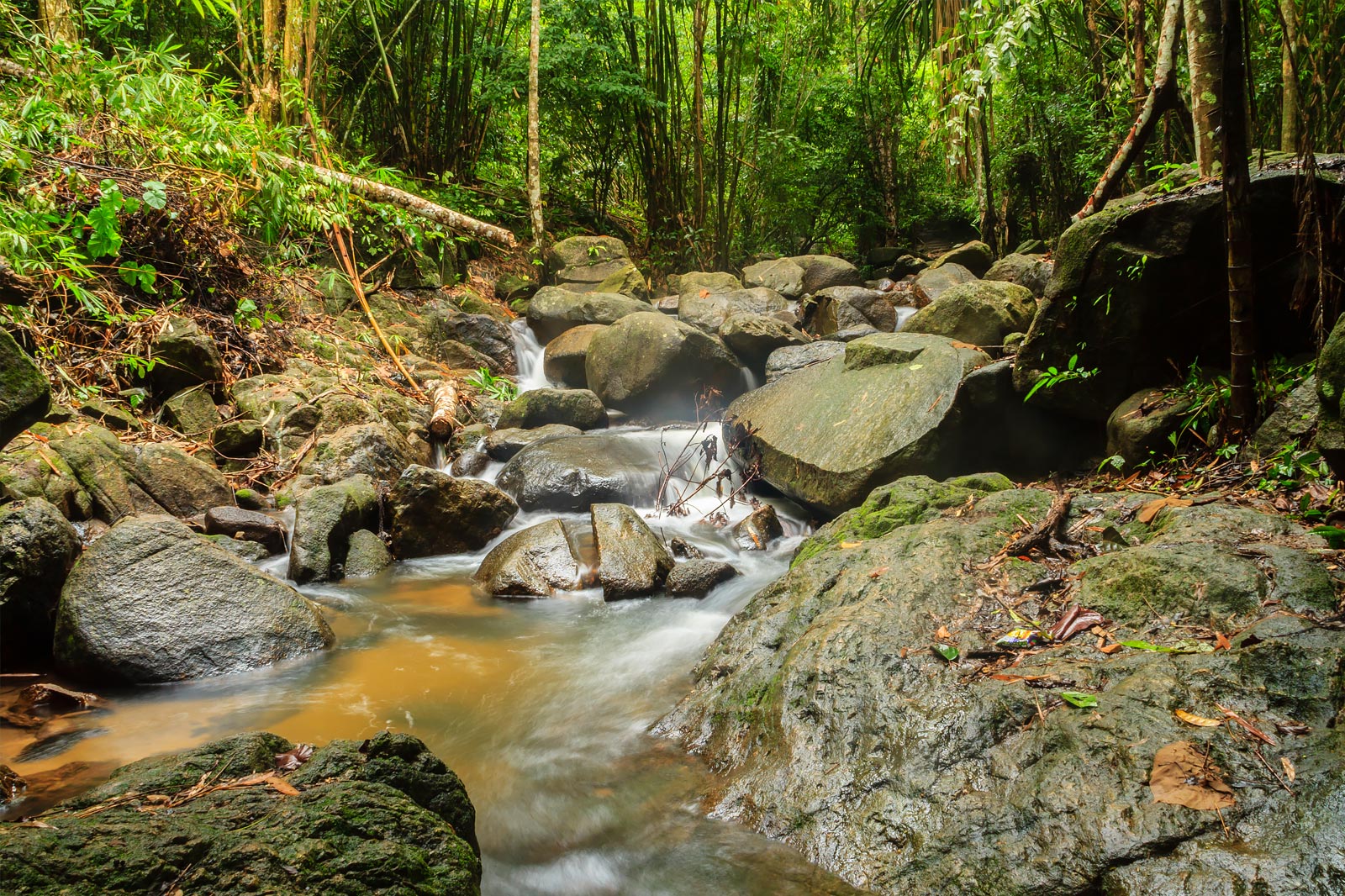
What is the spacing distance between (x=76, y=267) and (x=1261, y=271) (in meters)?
6.40

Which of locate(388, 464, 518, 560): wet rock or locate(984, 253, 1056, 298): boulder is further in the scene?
locate(984, 253, 1056, 298): boulder

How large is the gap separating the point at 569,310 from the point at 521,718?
7.71 m

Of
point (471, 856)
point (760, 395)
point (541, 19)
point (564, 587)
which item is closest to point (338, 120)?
point (541, 19)

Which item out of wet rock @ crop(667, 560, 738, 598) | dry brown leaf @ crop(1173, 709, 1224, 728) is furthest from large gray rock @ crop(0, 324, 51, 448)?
dry brown leaf @ crop(1173, 709, 1224, 728)

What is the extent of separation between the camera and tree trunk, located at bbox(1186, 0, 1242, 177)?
3.89 m

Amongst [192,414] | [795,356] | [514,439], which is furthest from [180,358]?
[795,356]

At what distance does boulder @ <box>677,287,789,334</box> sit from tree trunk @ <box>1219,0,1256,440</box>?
7.14m

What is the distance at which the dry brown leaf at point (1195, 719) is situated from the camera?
6.19 ft

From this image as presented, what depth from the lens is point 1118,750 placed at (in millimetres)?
1902

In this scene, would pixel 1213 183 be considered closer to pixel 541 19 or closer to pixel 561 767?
pixel 561 767

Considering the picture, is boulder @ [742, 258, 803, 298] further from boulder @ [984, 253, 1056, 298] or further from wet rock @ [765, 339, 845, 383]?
wet rock @ [765, 339, 845, 383]

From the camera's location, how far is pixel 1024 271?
10469 mm

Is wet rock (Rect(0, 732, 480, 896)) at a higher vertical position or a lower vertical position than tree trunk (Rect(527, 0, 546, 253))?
lower

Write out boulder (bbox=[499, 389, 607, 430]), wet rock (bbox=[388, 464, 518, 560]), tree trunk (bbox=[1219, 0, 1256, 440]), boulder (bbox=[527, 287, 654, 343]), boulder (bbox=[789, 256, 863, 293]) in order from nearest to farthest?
1. tree trunk (bbox=[1219, 0, 1256, 440])
2. wet rock (bbox=[388, 464, 518, 560])
3. boulder (bbox=[499, 389, 607, 430])
4. boulder (bbox=[527, 287, 654, 343])
5. boulder (bbox=[789, 256, 863, 293])
